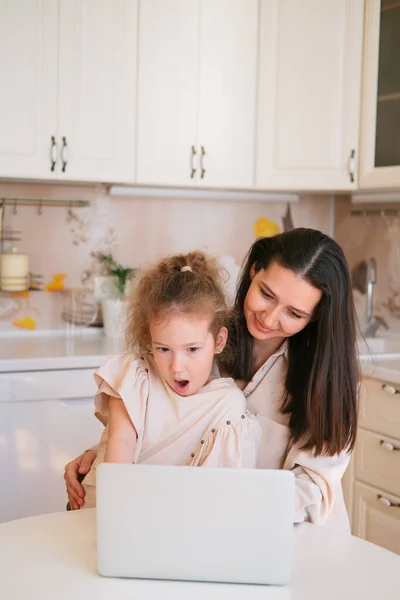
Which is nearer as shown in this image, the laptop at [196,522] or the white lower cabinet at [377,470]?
the laptop at [196,522]

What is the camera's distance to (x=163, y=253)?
3.45m

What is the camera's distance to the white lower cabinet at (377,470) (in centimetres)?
266

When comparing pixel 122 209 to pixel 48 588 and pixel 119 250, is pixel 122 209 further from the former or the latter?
pixel 48 588

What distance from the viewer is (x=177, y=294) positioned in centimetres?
146

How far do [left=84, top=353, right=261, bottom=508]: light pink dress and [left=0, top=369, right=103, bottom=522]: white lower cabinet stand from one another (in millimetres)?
1185

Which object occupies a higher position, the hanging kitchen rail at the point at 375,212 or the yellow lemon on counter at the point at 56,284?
the hanging kitchen rail at the point at 375,212

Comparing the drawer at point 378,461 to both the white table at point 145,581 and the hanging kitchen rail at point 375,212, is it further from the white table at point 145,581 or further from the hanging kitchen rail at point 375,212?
the white table at point 145,581

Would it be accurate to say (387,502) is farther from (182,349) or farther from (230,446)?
(182,349)

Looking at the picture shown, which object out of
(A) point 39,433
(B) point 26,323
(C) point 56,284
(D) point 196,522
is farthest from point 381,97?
(D) point 196,522

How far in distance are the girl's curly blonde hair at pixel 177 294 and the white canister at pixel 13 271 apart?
1558 millimetres

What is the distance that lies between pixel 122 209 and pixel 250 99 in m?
0.66

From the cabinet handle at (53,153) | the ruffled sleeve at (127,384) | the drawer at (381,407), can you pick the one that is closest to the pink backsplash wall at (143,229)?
the cabinet handle at (53,153)

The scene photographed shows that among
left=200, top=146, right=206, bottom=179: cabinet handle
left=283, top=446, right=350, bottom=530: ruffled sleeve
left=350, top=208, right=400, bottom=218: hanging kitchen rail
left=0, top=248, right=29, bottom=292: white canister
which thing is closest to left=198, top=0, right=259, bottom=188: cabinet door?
left=200, top=146, right=206, bottom=179: cabinet handle

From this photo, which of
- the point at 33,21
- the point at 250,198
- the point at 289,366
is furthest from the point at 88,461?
the point at 250,198
